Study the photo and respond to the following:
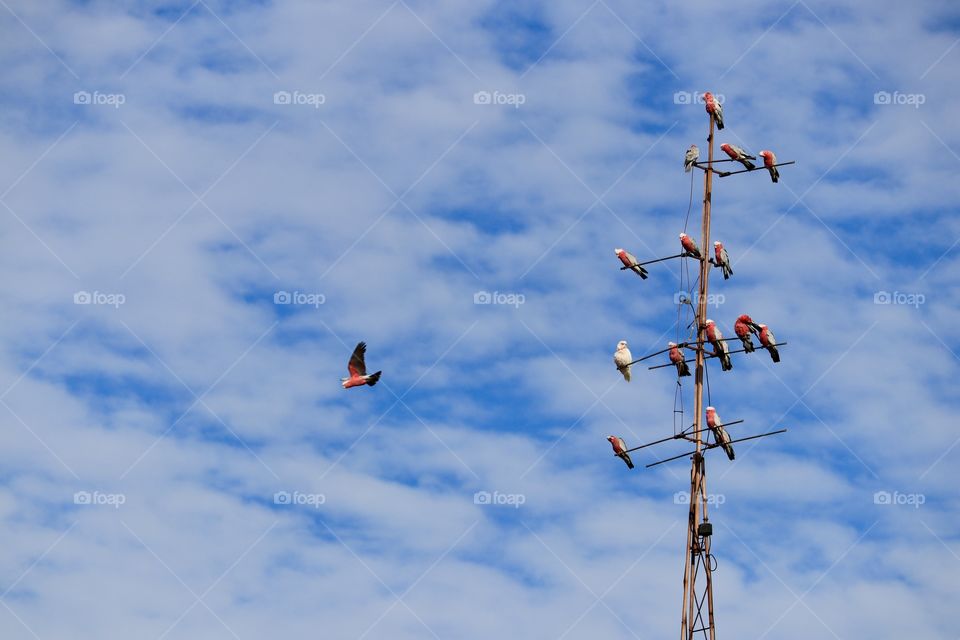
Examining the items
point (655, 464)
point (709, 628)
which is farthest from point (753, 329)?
point (709, 628)

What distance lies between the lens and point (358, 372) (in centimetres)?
4622

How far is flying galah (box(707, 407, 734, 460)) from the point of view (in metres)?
34.5

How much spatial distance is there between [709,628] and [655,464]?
3967 millimetres

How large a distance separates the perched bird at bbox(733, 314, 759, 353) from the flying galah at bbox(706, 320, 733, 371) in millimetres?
551

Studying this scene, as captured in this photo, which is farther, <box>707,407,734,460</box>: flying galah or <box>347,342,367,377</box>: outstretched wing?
<box>347,342,367,377</box>: outstretched wing

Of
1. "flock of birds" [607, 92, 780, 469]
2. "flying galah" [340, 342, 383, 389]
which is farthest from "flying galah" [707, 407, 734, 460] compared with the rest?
"flying galah" [340, 342, 383, 389]

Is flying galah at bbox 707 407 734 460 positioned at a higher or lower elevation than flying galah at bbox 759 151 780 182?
lower

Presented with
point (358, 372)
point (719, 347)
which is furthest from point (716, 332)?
point (358, 372)

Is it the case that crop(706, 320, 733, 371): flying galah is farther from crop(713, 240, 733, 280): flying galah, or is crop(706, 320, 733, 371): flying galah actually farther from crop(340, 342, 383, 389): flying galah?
crop(340, 342, 383, 389): flying galah

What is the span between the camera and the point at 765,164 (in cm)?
3716

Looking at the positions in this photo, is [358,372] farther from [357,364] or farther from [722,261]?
[722,261]

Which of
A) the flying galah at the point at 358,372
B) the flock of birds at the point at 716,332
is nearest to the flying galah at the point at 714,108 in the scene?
Answer: the flock of birds at the point at 716,332

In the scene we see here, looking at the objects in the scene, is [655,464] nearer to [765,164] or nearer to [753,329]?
[753,329]

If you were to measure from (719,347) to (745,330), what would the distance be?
0.92m
